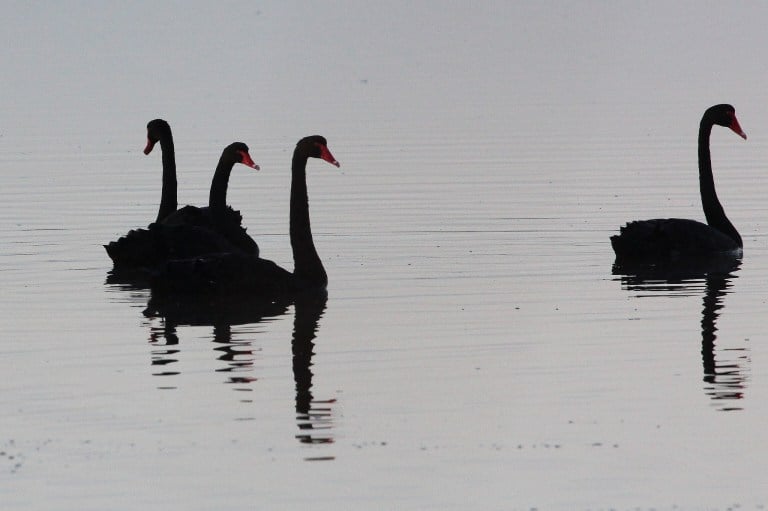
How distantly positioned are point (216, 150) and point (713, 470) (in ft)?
51.3

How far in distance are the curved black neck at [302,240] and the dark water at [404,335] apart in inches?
7.3

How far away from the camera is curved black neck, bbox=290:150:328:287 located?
11914 mm

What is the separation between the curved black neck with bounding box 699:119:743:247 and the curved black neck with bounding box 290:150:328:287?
350 centimetres

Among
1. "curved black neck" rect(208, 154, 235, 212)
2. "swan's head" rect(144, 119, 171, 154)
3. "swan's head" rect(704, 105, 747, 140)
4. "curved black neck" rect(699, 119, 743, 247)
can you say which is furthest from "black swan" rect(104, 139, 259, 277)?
"swan's head" rect(704, 105, 747, 140)

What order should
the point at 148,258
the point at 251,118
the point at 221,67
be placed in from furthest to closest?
the point at 221,67
the point at 251,118
the point at 148,258

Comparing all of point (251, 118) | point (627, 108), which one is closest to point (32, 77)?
point (251, 118)

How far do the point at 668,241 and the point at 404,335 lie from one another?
12.8ft

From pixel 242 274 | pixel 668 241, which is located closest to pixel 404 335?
pixel 242 274

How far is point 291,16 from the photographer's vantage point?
63469mm

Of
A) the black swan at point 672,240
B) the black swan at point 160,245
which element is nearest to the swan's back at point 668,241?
the black swan at point 672,240

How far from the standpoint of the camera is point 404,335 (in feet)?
33.2

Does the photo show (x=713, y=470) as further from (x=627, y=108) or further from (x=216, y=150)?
(x=627, y=108)

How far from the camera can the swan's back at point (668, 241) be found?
43.5 ft

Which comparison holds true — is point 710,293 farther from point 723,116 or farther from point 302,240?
point 723,116
